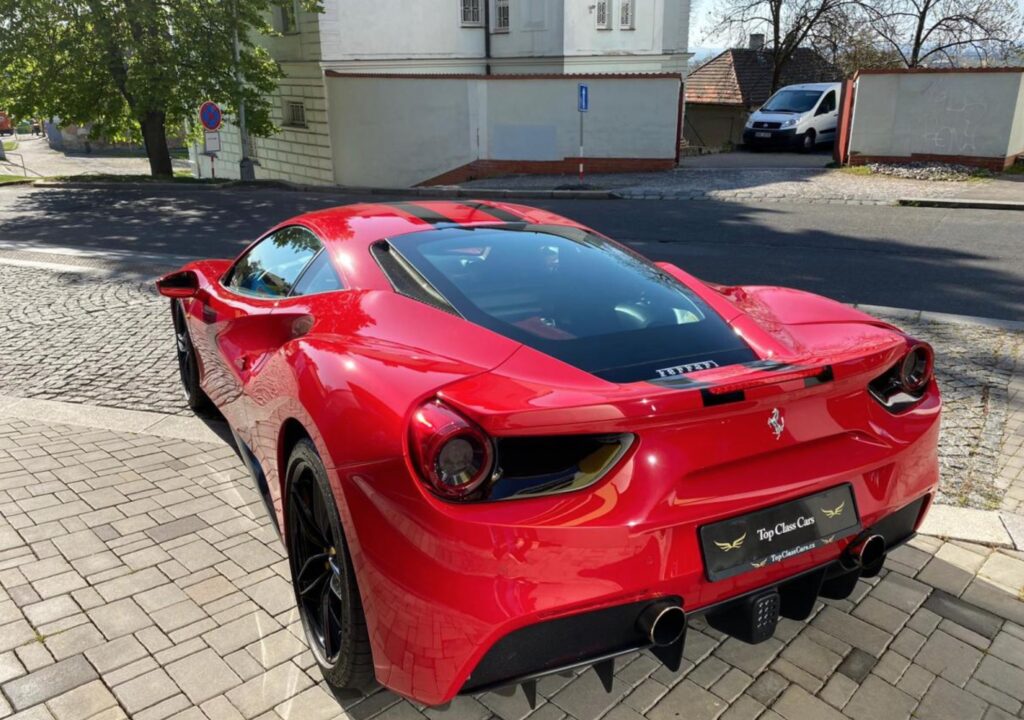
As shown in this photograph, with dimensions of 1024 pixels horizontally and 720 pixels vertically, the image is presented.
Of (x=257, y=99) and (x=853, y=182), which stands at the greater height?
(x=257, y=99)

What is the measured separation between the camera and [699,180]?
60.3 feet

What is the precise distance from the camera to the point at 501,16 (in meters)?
29.5

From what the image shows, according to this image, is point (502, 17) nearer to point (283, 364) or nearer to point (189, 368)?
point (189, 368)

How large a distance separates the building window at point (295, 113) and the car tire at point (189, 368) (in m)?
22.5

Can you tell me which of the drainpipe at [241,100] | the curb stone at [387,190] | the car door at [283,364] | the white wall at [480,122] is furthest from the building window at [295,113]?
the car door at [283,364]

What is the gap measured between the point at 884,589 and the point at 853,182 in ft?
50.5

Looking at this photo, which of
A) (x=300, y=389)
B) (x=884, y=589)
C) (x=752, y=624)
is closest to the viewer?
(x=752, y=624)

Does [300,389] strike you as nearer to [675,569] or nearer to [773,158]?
[675,569]

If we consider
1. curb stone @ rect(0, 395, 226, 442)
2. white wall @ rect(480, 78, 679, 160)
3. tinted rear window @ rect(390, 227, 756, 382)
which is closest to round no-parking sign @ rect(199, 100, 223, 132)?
white wall @ rect(480, 78, 679, 160)

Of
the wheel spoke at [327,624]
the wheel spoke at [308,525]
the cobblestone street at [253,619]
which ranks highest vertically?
the wheel spoke at [308,525]

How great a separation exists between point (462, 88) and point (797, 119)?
1028cm

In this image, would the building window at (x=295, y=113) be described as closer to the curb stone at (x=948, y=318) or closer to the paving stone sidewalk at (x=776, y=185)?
the paving stone sidewalk at (x=776, y=185)

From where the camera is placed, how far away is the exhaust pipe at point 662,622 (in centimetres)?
207

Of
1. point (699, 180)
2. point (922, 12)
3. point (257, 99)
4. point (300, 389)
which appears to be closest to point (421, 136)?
point (257, 99)
